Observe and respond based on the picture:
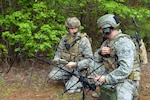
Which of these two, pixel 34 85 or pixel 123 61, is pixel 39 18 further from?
pixel 123 61

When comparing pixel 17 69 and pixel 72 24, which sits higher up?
pixel 72 24

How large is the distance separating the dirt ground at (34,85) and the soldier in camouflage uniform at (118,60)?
114 cm

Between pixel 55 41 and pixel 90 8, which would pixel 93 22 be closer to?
pixel 90 8

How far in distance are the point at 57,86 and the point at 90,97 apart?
91 cm

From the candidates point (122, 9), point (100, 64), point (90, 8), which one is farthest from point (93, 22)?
point (100, 64)

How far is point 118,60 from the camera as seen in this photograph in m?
4.31

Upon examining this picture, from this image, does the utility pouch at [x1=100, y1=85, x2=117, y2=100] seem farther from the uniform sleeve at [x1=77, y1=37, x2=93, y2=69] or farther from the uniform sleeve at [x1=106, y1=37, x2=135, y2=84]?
the uniform sleeve at [x1=77, y1=37, x2=93, y2=69]

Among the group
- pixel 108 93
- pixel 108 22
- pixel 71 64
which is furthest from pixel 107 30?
pixel 71 64

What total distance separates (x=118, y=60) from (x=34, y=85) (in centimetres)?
253

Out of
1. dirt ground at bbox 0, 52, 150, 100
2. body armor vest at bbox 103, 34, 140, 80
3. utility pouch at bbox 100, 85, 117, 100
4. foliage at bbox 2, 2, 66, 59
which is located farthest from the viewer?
foliage at bbox 2, 2, 66, 59

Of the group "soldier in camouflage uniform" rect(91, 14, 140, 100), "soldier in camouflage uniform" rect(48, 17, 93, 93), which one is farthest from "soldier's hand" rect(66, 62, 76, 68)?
"soldier in camouflage uniform" rect(91, 14, 140, 100)

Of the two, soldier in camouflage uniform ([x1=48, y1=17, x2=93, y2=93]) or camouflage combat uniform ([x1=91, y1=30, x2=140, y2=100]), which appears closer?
camouflage combat uniform ([x1=91, y1=30, x2=140, y2=100])

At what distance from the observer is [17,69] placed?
7434 mm

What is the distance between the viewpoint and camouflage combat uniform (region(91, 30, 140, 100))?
4203mm
